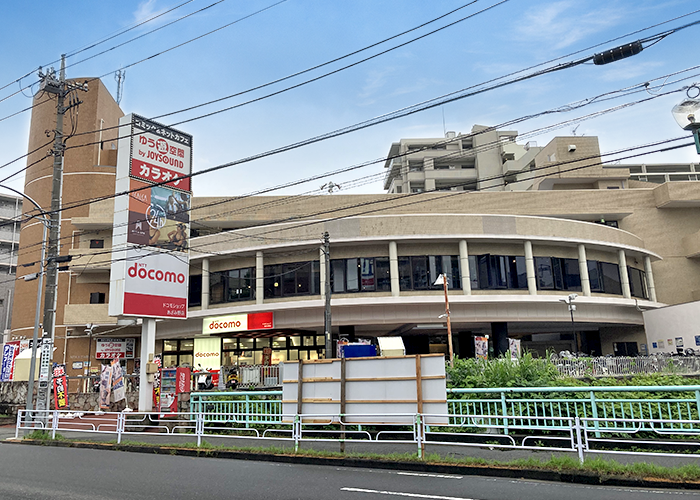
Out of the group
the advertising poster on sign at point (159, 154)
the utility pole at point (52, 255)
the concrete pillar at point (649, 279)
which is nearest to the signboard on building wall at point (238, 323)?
the advertising poster on sign at point (159, 154)

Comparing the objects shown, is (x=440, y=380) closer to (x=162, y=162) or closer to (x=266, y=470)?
(x=266, y=470)

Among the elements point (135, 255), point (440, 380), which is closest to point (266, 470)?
point (440, 380)

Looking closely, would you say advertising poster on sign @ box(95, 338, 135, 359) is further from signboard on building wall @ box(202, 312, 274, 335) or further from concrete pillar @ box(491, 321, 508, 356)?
concrete pillar @ box(491, 321, 508, 356)

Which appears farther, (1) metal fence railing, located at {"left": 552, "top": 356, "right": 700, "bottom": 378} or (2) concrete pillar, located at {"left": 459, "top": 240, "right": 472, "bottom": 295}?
(2) concrete pillar, located at {"left": 459, "top": 240, "right": 472, "bottom": 295}

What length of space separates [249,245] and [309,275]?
4480 mm

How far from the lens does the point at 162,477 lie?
35.4ft

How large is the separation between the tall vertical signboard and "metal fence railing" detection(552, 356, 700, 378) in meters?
17.4

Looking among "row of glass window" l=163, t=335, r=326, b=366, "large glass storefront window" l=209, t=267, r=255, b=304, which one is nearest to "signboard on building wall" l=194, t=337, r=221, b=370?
"row of glass window" l=163, t=335, r=326, b=366

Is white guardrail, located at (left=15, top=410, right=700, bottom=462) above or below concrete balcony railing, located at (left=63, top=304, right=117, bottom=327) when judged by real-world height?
below

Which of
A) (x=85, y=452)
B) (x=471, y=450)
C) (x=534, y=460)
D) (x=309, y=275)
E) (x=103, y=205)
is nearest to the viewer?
(x=534, y=460)

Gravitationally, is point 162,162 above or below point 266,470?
above

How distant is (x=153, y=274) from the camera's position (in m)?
24.3

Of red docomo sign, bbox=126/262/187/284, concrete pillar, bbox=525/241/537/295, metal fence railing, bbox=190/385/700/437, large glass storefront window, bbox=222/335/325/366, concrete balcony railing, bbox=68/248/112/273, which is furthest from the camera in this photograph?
concrete balcony railing, bbox=68/248/112/273

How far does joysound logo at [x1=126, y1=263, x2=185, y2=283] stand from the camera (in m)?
23.5
